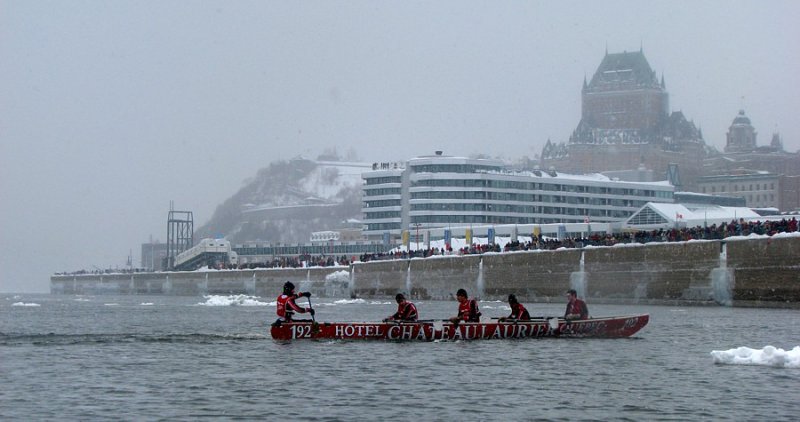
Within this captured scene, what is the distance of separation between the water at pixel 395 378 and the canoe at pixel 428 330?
439 millimetres

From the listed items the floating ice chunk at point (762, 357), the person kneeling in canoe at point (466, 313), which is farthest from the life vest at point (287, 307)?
the floating ice chunk at point (762, 357)

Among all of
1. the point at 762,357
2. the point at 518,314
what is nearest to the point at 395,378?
the point at 762,357

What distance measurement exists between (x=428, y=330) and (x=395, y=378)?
1200cm

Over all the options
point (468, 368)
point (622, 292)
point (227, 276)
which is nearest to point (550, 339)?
point (468, 368)

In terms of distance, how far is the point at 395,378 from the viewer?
34.4 metres

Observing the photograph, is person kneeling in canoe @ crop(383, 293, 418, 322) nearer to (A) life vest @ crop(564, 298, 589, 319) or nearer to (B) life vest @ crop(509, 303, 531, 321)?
(B) life vest @ crop(509, 303, 531, 321)

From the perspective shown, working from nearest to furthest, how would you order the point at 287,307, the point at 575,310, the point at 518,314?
the point at 287,307
the point at 518,314
the point at 575,310

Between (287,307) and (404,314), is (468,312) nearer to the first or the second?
(404,314)

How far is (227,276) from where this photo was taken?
16188 centimetres

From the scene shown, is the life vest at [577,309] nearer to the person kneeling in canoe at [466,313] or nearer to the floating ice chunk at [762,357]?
the person kneeling in canoe at [466,313]

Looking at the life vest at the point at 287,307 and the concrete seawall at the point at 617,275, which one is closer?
the life vest at the point at 287,307

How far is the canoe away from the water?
0.44m

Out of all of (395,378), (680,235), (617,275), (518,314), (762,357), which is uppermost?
(680,235)

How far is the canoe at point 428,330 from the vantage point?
1810 inches
